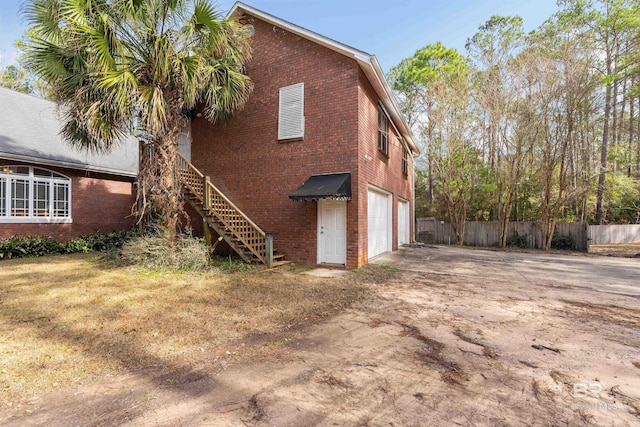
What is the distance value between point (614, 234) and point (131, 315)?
2210 centimetres

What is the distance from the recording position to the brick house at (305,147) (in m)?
8.32

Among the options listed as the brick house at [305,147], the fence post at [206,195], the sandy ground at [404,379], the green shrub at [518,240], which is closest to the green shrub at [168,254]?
the brick house at [305,147]

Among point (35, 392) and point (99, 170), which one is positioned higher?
point (99, 170)

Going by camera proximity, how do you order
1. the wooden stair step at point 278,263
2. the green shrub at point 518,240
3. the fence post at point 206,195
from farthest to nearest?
the green shrub at point 518,240
the fence post at point 206,195
the wooden stair step at point 278,263

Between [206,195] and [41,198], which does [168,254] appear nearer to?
[206,195]

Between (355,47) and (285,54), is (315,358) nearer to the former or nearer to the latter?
(355,47)

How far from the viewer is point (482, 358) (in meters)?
3.27

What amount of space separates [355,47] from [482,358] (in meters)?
7.82

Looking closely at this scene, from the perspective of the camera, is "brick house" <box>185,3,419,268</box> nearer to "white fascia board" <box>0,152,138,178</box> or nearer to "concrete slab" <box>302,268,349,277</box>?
"concrete slab" <box>302,268,349,277</box>

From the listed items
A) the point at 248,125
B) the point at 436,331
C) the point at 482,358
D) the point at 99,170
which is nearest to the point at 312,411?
the point at 482,358

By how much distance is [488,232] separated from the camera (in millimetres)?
17000

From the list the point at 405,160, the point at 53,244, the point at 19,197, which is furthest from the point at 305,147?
the point at 19,197

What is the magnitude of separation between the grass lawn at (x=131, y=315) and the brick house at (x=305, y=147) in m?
1.70

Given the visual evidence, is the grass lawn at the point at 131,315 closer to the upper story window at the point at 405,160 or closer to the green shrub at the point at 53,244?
the green shrub at the point at 53,244
